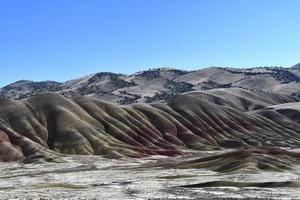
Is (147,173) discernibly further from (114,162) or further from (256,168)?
(114,162)

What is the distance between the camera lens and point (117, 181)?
131 meters

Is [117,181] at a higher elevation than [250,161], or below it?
below

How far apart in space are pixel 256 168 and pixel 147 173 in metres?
30.5

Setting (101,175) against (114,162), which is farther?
(114,162)

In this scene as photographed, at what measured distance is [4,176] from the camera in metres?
158

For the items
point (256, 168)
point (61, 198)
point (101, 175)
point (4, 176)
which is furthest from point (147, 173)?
point (61, 198)

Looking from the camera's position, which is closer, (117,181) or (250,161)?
(117,181)

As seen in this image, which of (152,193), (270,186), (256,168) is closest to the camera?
(152,193)

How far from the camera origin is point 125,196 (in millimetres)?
95812

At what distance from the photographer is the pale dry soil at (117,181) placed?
96.5m

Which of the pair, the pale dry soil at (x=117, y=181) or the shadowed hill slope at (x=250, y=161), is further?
the shadowed hill slope at (x=250, y=161)

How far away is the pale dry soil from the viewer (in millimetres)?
96500

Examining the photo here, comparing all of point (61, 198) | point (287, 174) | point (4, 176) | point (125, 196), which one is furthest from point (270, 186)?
point (4, 176)

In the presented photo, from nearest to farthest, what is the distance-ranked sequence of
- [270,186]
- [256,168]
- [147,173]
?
[270,186]
[256,168]
[147,173]
